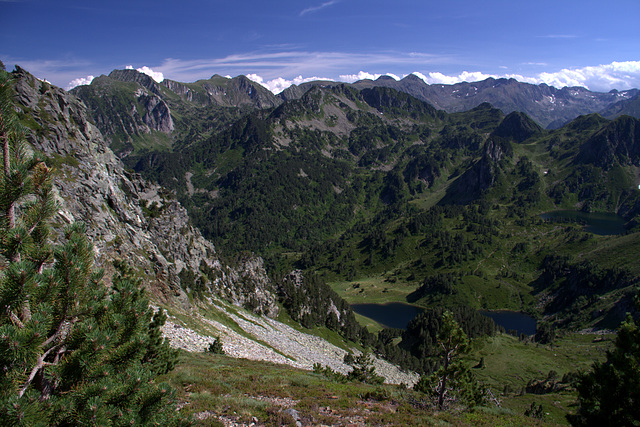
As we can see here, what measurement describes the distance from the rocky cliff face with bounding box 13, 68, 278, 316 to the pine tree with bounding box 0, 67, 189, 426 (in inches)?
1247

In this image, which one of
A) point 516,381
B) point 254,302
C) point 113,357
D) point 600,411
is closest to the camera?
point 113,357

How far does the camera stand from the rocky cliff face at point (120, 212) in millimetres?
53906

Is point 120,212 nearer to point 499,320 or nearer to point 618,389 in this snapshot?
point 618,389

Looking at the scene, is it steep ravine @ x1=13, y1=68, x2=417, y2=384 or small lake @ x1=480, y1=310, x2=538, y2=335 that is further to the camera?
small lake @ x1=480, y1=310, x2=538, y2=335

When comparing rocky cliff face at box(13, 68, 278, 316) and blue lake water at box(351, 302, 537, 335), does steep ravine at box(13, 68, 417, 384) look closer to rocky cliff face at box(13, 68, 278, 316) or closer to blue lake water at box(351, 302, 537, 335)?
rocky cliff face at box(13, 68, 278, 316)

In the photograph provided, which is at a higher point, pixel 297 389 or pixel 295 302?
pixel 297 389

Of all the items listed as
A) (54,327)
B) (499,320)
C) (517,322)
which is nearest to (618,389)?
(54,327)

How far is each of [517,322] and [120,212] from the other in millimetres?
211553

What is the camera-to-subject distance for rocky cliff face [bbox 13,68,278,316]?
53.9m

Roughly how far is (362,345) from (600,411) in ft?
343

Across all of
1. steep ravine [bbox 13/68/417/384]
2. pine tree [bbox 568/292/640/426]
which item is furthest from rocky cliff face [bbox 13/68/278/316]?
pine tree [bbox 568/292/640/426]

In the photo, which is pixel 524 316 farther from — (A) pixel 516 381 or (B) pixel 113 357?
(B) pixel 113 357

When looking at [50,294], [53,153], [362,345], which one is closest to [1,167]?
[50,294]

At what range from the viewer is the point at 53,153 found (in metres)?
61.1
